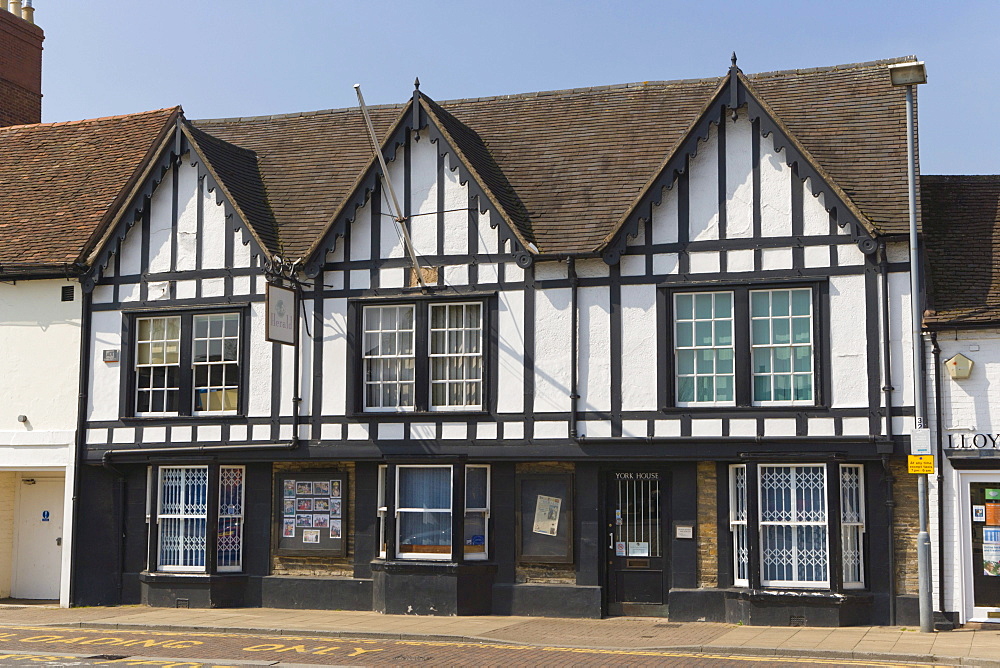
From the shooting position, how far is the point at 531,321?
20.7 m

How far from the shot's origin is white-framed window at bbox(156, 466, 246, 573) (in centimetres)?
2200

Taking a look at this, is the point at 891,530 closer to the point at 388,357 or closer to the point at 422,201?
the point at 388,357

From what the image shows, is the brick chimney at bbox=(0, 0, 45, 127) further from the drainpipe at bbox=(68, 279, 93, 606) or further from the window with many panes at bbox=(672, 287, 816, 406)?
the window with many panes at bbox=(672, 287, 816, 406)

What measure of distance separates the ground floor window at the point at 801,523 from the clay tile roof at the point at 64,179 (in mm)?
13651

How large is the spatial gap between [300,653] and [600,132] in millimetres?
11591

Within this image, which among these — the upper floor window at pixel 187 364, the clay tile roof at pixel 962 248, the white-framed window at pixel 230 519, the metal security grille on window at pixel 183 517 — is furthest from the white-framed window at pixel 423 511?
the clay tile roof at pixel 962 248

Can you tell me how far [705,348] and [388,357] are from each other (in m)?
5.69

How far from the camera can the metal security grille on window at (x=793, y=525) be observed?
18.8 metres

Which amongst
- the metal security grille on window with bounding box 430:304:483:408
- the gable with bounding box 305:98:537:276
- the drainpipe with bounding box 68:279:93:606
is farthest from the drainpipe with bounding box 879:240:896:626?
the drainpipe with bounding box 68:279:93:606

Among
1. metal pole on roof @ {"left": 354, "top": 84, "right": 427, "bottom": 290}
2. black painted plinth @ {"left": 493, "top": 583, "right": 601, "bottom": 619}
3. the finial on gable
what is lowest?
black painted plinth @ {"left": 493, "top": 583, "right": 601, "bottom": 619}

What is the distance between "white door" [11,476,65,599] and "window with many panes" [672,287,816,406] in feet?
43.3

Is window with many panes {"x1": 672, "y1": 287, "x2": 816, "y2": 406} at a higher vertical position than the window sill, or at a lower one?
higher

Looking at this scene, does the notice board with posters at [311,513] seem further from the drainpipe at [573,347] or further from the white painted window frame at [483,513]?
the drainpipe at [573,347]

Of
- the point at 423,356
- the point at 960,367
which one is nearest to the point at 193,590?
the point at 423,356
